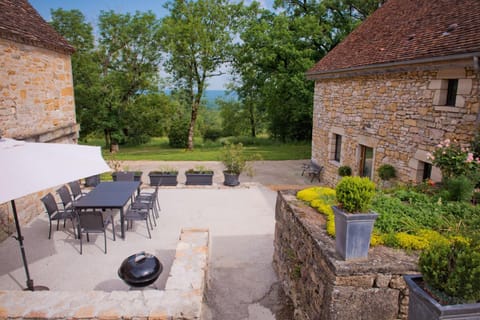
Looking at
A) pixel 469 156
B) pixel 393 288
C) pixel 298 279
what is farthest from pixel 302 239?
pixel 469 156

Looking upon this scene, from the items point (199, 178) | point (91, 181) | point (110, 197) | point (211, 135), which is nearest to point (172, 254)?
point (110, 197)

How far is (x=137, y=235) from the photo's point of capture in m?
6.92

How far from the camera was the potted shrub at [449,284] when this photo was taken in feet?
7.52

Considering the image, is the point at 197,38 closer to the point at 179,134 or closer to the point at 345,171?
the point at 179,134

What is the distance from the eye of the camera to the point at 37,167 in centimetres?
400

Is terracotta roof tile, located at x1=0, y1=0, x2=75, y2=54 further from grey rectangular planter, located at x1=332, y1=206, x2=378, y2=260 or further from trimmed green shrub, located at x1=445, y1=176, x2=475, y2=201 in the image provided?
trimmed green shrub, located at x1=445, y1=176, x2=475, y2=201

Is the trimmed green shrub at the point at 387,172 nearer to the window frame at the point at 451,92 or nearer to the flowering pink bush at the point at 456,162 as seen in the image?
the window frame at the point at 451,92

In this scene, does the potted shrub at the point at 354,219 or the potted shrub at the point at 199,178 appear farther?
the potted shrub at the point at 199,178

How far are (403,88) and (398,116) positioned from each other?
2.38ft

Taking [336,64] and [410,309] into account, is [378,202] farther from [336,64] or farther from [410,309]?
[336,64]

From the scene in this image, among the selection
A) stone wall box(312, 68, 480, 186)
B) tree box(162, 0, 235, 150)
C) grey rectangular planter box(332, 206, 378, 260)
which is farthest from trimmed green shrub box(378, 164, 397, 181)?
tree box(162, 0, 235, 150)

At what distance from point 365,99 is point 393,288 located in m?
7.57

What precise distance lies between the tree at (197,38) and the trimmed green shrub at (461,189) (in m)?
18.8

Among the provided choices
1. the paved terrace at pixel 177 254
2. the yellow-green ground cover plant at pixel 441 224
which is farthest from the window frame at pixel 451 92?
the paved terrace at pixel 177 254
